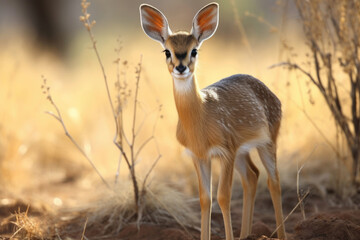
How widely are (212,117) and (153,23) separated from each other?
1.04 metres

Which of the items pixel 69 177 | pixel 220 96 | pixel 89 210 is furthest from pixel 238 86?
pixel 69 177

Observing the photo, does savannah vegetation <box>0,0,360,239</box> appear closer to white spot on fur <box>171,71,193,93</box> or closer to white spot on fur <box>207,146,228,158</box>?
white spot on fur <box>207,146,228,158</box>

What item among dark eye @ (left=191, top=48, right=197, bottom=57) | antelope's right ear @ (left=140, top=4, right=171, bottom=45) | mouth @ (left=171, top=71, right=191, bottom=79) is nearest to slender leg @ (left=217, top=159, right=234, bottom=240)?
mouth @ (left=171, top=71, right=191, bottom=79)

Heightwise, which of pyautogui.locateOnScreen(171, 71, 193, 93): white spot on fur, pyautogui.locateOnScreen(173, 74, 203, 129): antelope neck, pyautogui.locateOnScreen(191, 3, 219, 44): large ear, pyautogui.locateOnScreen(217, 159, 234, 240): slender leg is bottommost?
pyautogui.locateOnScreen(217, 159, 234, 240): slender leg

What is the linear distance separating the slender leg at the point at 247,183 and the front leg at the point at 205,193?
0.66m

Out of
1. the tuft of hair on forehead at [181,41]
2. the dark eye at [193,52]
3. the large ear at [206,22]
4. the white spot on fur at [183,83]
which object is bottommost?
the white spot on fur at [183,83]

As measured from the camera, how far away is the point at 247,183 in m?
5.56

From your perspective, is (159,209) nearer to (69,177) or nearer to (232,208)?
(232,208)

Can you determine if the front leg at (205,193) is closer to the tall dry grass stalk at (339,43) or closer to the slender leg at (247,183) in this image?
the slender leg at (247,183)

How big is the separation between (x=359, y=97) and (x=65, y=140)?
18.1 feet

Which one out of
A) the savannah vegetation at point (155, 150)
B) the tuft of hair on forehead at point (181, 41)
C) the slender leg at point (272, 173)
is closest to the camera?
the tuft of hair on forehead at point (181, 41)

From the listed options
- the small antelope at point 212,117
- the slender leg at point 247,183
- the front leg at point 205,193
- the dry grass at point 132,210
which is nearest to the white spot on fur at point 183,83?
the small antelope at point 212,117

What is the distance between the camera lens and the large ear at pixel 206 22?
191 inches

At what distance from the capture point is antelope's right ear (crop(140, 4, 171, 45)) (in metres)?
4.88
